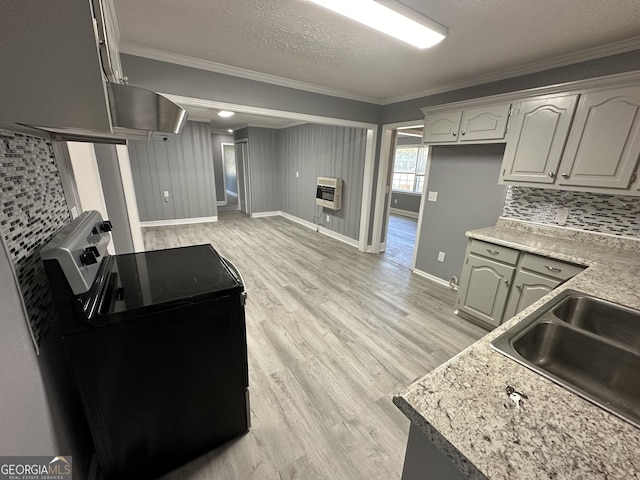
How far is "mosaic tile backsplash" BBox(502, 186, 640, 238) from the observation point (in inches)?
79.1

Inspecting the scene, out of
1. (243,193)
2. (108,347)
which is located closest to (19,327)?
(108,347)

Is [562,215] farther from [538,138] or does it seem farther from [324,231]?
[324,231]

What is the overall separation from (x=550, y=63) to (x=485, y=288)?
2.06 m

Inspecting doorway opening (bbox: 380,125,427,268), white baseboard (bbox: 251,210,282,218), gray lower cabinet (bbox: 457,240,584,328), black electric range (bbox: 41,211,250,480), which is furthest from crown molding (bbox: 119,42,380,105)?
white baseboard (bbox: 251,210,282,218)

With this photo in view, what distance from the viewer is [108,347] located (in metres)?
0.97

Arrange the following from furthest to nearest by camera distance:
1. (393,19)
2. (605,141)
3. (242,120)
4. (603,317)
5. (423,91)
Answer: (242,120) → (423,91) → (605,141) → (393,19) → (603,317)

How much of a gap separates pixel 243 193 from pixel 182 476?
677 cm

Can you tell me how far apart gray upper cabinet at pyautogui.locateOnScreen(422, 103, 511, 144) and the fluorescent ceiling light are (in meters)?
1.02

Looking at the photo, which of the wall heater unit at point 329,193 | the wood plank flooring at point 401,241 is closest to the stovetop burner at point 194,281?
the wood plank flooring at point 401,241

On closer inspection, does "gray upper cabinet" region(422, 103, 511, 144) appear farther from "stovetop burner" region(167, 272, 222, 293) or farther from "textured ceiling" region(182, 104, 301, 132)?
"textured ceiling" region(182, 104, 301, 132)

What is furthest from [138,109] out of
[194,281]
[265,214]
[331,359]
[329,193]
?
[265,214]

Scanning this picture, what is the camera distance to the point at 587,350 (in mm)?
974

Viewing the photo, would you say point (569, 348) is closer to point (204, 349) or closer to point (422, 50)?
point (204, 349)

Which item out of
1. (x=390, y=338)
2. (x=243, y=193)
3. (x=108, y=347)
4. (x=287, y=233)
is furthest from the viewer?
(x=243, y=193)
